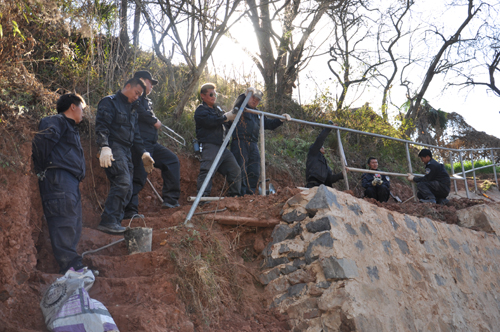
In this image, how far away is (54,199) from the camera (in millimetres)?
3357

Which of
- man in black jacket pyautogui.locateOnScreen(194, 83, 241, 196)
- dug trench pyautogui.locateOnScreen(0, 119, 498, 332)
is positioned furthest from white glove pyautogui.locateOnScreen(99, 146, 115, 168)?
man in black jacket pyautogui.locateOnScreen(194, 83, 241, 196)

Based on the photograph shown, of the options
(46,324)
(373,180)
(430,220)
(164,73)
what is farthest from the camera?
(164,73)

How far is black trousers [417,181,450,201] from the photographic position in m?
6.79

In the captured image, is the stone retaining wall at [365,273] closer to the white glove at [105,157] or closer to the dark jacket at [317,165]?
the dark jacket at [317,165]

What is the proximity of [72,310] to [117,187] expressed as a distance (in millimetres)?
1772

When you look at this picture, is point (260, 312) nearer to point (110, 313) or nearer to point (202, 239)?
point (202, 239)

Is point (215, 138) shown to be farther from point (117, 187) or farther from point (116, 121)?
point (117, 187)

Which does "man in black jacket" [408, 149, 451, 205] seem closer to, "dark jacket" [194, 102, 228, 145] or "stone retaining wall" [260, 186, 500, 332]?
"stone retaining wall" [260, 186, 500, 332]

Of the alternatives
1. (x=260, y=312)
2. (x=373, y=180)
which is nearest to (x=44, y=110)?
(x=260, y=312)

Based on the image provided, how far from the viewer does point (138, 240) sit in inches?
139

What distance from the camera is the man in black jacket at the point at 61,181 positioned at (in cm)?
329

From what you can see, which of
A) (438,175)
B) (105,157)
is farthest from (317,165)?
(105,157)

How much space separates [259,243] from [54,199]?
6.13ft

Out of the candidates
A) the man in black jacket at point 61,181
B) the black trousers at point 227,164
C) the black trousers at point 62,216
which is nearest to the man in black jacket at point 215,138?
the black trousers at point 227,164
